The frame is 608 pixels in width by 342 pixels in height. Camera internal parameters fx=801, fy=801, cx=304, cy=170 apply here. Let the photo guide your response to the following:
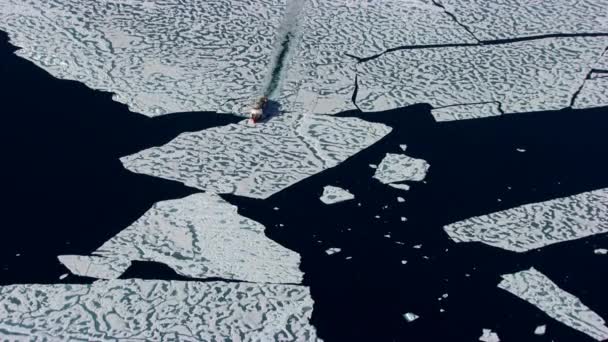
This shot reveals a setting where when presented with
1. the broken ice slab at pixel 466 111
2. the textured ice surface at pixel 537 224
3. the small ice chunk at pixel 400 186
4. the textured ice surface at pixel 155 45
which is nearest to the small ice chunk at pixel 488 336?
the textured ice surface at pixel 537 224

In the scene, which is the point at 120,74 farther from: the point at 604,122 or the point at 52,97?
the point at 604,122

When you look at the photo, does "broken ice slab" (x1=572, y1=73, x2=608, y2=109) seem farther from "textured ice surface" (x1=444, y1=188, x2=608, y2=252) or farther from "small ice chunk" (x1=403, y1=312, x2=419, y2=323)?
"small ice chunk" (x1=403, y1=312, x2=419, y2=323)

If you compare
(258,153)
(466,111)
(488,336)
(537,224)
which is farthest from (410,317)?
(466,111)

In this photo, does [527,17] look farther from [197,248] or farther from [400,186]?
[197,248]

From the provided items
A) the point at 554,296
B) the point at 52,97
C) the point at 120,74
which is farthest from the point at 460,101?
the point at 52,97

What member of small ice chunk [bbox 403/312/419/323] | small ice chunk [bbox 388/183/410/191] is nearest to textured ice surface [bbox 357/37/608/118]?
small ice chunk [bbox 388/183/410/191]

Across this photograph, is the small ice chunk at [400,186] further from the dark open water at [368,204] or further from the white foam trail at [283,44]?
the white foam trail at [283,44]

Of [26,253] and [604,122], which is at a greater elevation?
[604,122]
